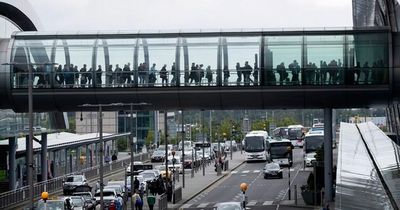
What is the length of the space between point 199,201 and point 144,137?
108 meters

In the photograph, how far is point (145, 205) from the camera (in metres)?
61.8

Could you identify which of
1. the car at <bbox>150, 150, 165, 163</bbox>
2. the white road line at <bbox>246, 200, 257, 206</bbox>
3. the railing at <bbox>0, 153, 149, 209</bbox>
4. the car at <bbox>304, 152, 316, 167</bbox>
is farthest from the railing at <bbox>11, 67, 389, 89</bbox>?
the car at <bbox>150, 150, 165, 163</bbox>

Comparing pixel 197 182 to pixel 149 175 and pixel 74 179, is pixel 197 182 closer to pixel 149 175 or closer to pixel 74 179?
pixel 149 175

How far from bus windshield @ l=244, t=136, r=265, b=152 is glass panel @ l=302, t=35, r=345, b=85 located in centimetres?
5920

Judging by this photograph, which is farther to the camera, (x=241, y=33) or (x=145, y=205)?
(x=145, y=205)

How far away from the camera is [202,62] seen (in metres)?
50.2

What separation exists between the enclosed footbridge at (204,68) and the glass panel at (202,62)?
0.19 ft

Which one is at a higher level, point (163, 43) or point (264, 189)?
point (163, 43)

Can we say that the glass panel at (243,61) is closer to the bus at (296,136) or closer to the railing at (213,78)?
the railing at (213,78)

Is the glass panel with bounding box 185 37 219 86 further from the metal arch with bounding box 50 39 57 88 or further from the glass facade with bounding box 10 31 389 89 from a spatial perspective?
the metal arch with bounding box 50 39 57 88

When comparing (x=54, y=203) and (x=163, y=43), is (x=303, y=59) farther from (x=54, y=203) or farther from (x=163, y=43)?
(x=54, y=203)

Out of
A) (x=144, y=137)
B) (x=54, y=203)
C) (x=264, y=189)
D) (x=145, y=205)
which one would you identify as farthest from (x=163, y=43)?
(x=144, y=137)

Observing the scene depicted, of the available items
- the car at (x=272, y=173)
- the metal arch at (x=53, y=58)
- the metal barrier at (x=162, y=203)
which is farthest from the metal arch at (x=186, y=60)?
the car at (x=272, y=173)

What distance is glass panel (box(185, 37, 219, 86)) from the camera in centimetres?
5003
